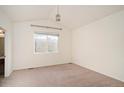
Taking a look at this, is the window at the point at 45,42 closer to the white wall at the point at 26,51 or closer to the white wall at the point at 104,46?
the white wall at the point at 26,51

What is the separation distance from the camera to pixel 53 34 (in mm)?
5668

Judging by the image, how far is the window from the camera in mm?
5324

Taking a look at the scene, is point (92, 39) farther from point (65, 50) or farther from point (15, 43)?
point (15, 43)

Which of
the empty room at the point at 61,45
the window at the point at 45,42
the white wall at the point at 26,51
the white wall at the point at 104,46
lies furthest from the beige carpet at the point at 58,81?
the window at the point at 45,42

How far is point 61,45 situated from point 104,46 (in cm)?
267

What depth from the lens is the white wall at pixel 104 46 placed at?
3314mm

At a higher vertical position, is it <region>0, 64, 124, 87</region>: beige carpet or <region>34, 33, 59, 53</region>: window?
<region>34, 33, 59, 53</region>: window

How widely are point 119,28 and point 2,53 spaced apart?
4.21 metres

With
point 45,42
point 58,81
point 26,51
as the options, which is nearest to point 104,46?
point 58,81

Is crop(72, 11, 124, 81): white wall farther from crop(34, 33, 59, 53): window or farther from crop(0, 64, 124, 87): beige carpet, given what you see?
crop(34, 33, 59, 53): window

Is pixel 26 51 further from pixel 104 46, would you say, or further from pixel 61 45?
pixel 104 46

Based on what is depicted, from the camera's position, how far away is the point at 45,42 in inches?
219

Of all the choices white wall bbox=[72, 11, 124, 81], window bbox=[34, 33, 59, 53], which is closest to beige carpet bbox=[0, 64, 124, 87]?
white wall bbox=[72, 11, 124, 81]
